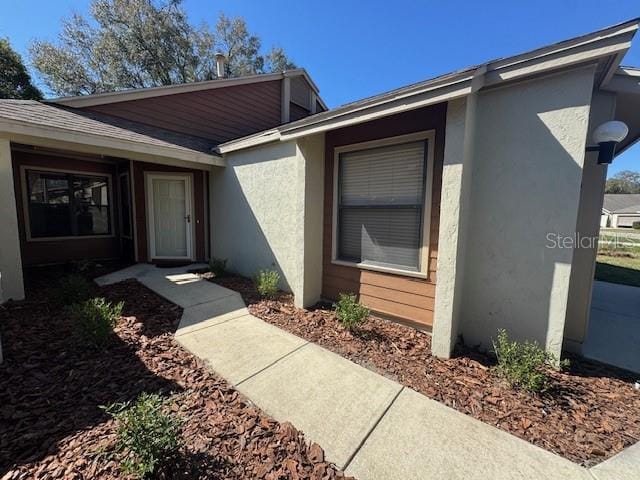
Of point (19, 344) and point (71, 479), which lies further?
point (19, 344)

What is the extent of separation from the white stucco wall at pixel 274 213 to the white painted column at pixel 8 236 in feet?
11.1

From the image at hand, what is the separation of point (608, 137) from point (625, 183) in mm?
96223

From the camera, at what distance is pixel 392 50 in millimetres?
9047

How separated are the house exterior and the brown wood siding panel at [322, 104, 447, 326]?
0.07 feet

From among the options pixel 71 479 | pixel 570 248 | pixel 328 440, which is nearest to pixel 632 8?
pixel 570 248

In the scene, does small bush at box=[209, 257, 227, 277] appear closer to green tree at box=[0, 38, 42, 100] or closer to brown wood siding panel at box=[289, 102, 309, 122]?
brown wood siding panel at box=[289, 102, 309, 122]

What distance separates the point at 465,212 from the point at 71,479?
3.83 metres

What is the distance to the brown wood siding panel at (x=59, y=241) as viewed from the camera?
644 centimetres

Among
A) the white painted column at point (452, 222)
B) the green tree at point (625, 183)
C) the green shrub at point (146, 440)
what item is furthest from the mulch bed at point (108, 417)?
the green tree at point (625, 183)

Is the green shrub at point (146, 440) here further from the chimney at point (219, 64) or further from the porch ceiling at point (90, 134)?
the chimney at point (219, 64)

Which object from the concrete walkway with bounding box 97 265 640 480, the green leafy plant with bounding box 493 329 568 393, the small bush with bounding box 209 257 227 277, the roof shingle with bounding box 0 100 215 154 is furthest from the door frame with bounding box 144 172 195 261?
the green leafy plant with bounding box 493 329 568 393

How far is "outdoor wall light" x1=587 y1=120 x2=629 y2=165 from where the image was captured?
106 inches

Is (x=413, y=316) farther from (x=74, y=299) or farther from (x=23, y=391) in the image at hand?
(x=74, y=299)

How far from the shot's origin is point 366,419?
2.11m
